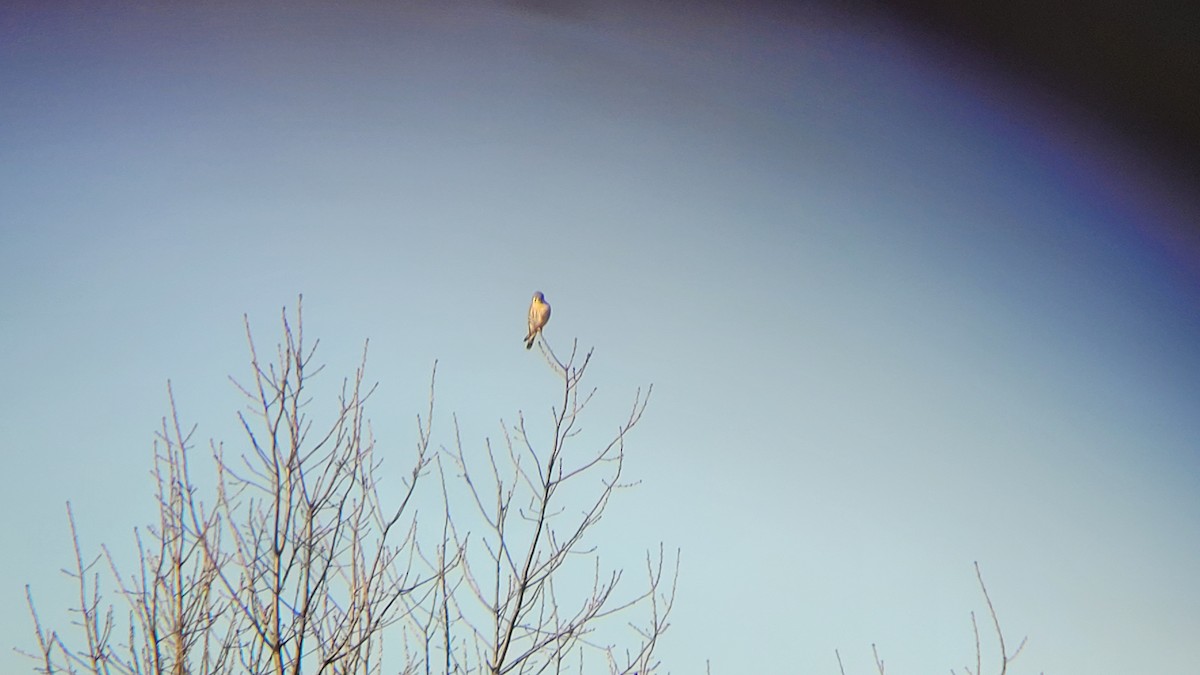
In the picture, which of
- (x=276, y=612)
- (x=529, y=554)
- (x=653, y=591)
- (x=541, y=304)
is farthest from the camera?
(x=541, y=304)

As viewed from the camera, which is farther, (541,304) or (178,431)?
(541,304)

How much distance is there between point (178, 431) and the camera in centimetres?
400

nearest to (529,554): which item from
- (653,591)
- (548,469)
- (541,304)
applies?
(548,469)

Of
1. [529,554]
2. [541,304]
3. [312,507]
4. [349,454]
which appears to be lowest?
[529,554]

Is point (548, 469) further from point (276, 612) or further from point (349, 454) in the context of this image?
point (276, 612)

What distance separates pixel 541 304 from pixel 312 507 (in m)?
4.16

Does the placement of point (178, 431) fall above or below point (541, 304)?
below

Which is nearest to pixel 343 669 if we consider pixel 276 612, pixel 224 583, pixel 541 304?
pixel 276 612

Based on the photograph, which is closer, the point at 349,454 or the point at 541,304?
the point at 349,454

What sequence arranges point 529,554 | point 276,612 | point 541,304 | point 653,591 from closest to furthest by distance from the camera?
point 276,612 → point 529,554 → point 653,591 → point 541,304

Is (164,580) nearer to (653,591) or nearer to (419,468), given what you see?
(419,468)

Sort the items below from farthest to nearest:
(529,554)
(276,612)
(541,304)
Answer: (541,304)
(529,554)
(276,612)

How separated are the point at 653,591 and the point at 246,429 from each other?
79.6 inches

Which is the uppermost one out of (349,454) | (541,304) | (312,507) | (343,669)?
(541,304)
